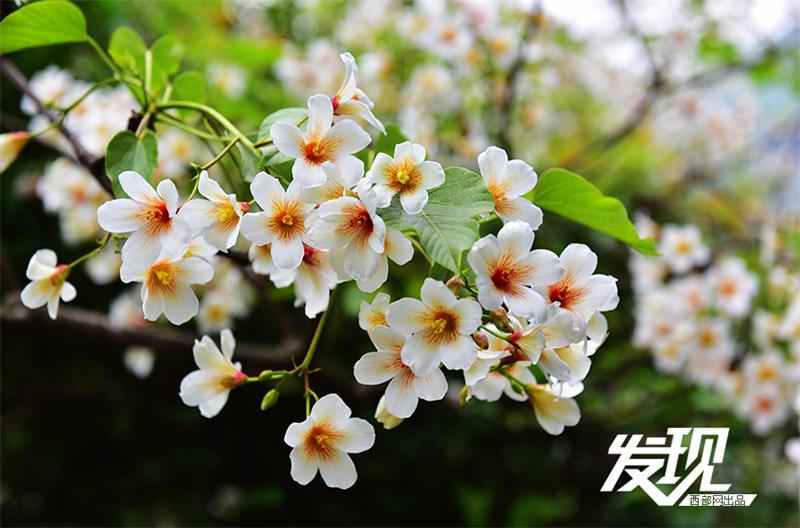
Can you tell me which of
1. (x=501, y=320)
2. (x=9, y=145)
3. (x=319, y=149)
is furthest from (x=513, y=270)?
(x=9, y=145)

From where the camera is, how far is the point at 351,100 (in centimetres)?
49

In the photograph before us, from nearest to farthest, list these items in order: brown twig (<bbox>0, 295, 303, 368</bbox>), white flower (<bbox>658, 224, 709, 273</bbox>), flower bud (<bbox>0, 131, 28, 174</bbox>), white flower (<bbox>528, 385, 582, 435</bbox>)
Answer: white flower (<bbox>528, 385, 582, 435</bbox>) → flower bud (<bbox>0, 131, 28, 174</bbox>) → brown twig (<bbox>0, 295, 303, 368</bbox>) → white flower (<bbox>658, 224, 709, 273</bbox>)

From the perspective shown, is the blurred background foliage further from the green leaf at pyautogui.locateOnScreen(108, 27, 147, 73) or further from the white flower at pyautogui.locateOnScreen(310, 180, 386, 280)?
the white flower at pyautogui.locateOnScreen(310, 180, 386, 280)

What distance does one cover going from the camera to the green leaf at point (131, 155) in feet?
1.65

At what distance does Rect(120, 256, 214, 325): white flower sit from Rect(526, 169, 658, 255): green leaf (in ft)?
0.77

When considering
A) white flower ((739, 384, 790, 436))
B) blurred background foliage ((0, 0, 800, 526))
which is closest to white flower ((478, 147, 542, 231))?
blurred background foliage ((0, 0, 800, 526))

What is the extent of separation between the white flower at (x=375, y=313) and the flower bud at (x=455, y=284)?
0.16 ft

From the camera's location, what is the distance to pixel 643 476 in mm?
639

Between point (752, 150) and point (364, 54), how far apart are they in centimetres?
132

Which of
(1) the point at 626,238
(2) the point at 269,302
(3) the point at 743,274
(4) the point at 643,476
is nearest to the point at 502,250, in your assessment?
(1) the point at 626,238

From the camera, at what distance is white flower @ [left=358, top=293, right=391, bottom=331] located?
1.44ft

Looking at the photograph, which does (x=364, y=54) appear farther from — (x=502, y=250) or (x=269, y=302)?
(x=502, y=250)

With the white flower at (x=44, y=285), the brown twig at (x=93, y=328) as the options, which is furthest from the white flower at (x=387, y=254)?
the brown twig at (x=93, y=328)

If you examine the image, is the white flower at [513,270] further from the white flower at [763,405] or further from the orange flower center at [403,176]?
the white flower at [763,405]
